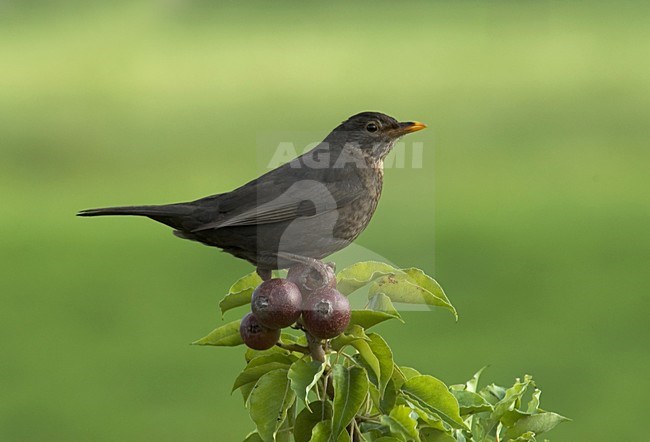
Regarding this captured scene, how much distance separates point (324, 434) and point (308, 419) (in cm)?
8

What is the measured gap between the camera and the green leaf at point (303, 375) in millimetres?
1566

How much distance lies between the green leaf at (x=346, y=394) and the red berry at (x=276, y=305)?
0.12m

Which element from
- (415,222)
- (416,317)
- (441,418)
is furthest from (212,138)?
(441,418)

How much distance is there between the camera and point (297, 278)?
1.73 m

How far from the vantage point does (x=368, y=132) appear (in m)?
2.02

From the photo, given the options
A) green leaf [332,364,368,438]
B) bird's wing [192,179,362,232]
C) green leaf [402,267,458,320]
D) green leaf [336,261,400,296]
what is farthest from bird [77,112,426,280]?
green leaf [332,364,368,438]

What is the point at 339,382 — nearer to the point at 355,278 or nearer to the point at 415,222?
the point at 355,278

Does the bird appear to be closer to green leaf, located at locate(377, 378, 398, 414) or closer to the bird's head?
the bird's head

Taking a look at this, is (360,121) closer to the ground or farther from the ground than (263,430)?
farther from the ground

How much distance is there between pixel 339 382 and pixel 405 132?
63 centimetres

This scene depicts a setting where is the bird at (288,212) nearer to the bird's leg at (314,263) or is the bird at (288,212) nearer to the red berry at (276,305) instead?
the bird's leg at (314,263)

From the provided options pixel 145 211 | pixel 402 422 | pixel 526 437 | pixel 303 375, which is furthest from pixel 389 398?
pixel 145 211

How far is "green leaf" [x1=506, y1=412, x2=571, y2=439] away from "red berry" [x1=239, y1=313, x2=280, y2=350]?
19.0 inches

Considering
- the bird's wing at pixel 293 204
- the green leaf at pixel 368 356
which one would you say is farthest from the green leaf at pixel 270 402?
the bird's wing at pixel 293 204
